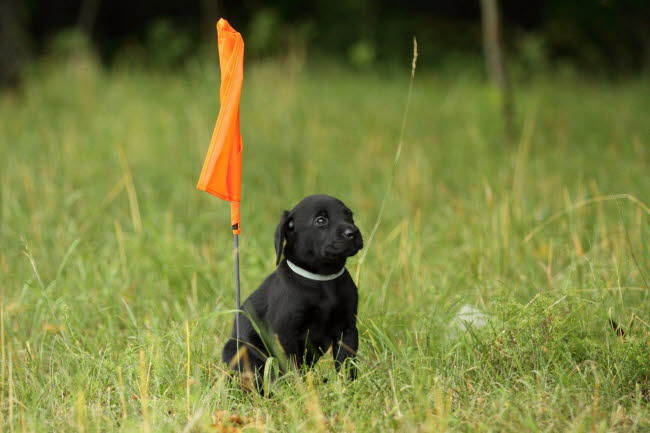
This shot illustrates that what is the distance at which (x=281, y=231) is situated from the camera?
2.95 m

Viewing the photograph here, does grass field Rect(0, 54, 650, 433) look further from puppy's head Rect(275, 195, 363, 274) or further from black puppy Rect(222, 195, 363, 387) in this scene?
puppy's head Rect(275, 195, 363, 274)

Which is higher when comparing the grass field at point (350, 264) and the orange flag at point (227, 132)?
the orange flag at point (227, 132)

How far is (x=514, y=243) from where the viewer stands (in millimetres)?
4430

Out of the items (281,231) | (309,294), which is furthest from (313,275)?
(281,231)

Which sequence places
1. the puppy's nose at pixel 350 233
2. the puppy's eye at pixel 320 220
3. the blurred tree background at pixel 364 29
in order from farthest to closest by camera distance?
1. the blurred tree background at pixel 364 29
2. the puppy's eye at pixel 320 220
3. the puppy's nose at pixel 350 233

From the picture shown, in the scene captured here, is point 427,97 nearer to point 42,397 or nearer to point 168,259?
point 168,259

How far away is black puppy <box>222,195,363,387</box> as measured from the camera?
2.88 meters

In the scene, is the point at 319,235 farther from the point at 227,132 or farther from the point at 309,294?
the point at 227,132

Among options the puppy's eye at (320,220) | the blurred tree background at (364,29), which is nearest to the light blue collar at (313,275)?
the puppy's eye at (320,220)

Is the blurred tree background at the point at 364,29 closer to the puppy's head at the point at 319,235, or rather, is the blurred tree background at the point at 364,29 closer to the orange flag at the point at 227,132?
the orange flag at the point at 227,132

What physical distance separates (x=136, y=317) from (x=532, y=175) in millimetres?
3621

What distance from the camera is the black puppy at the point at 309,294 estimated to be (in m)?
2.88

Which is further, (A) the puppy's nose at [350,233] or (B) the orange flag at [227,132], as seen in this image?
A: (B) the orange flag at [227,132]

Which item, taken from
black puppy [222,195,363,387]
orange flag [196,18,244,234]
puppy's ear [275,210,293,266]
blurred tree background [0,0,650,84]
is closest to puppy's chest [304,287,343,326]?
black puppy [222,195,363,387]
